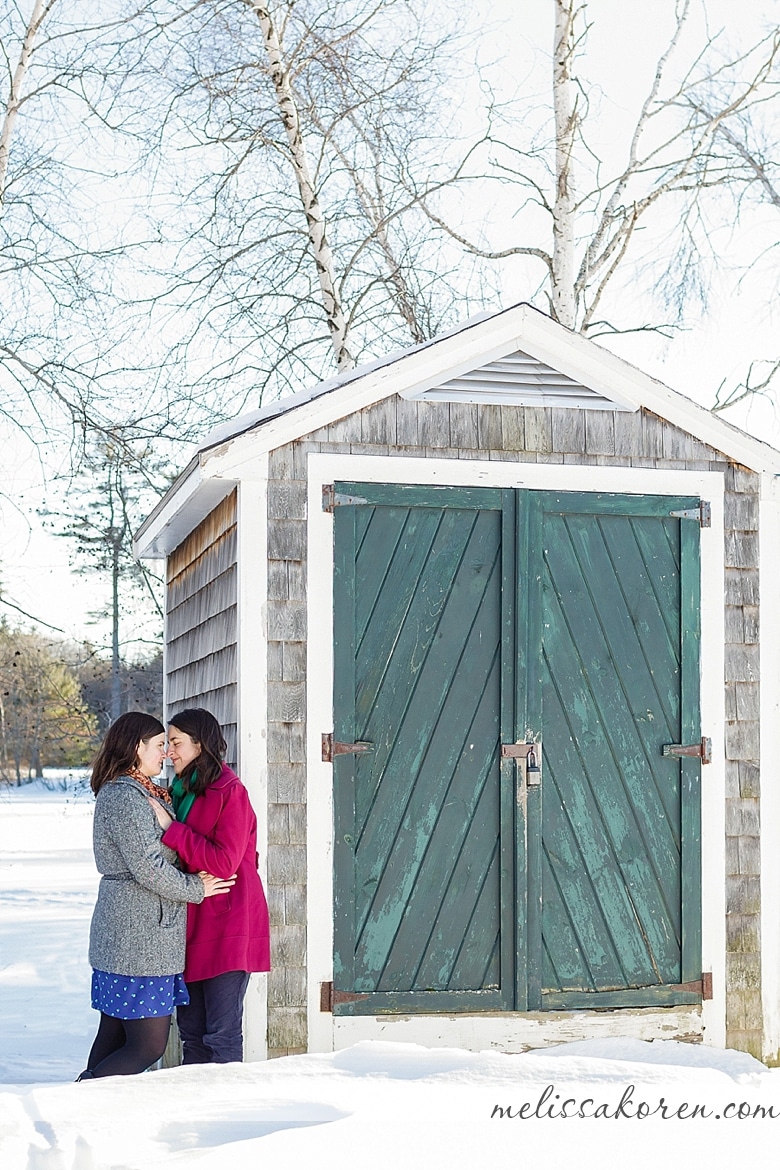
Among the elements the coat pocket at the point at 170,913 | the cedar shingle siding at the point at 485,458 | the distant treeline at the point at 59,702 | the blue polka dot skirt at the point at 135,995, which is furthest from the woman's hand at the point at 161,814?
the distant treeline at the point at 59,702

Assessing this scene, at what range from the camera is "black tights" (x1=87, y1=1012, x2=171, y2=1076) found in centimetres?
472

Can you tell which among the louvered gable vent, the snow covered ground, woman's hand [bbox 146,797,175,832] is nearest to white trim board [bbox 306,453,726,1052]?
the louvered gable vent

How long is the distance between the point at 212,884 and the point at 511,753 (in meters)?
1.46

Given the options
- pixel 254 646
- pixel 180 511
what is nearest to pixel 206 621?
pixel 180 511

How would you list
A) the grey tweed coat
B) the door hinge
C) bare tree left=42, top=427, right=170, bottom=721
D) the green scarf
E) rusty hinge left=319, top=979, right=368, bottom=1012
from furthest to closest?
bare tree left=42, top=427, right=170, bottom=721 < the door hinge < rusty hinge left=319, top=979, right=368, bottom=1012 < the green scarf < the grey tweed coat

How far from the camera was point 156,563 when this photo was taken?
30.9 ft

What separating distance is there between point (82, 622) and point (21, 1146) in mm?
28017

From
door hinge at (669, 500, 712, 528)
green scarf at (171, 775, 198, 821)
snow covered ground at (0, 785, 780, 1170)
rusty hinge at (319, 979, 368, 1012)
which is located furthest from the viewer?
door hinge at (669, 500, 712, 528)

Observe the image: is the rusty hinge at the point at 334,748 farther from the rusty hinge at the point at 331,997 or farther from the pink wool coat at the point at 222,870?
the rusty hinge at the point at 331,997

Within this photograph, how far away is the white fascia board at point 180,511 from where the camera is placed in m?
5.81

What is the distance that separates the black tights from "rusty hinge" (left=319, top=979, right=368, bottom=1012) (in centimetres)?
82

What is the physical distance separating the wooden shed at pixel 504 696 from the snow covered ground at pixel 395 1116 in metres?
1.86

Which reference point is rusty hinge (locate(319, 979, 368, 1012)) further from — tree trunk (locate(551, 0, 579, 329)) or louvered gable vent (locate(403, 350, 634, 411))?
tree trunk (locate(551, 0, 579, 329))

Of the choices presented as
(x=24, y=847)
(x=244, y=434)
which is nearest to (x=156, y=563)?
(x=244, y=434)
